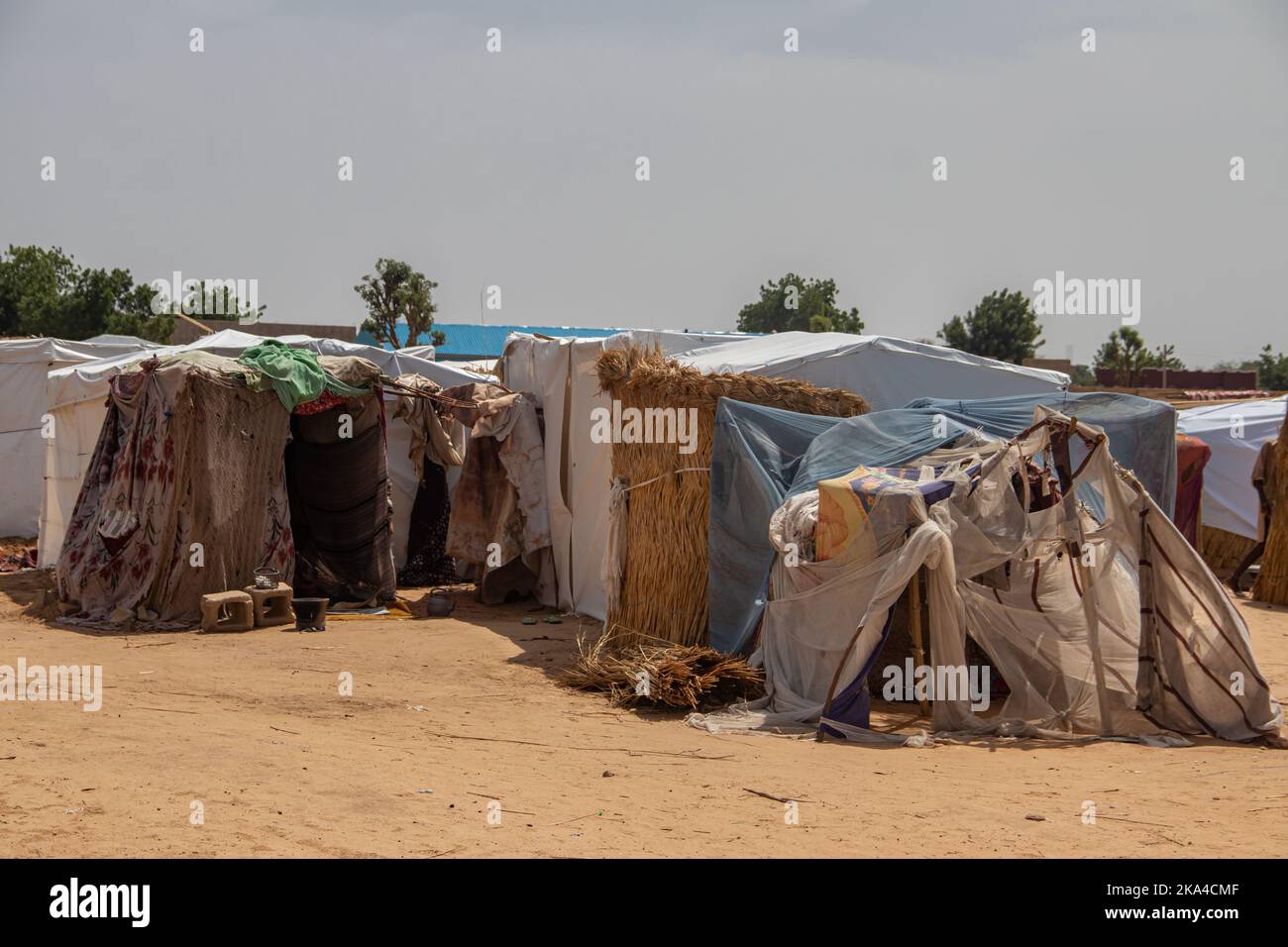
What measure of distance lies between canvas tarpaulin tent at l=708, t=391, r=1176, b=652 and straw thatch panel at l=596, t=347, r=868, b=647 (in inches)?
8.6

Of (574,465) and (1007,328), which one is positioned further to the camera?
(1007,328)

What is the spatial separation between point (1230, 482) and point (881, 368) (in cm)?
733

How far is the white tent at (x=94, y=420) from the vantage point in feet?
48.1

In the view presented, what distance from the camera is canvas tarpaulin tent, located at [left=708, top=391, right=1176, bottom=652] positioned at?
342 inches

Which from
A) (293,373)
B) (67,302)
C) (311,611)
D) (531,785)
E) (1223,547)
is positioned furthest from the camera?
(67,302)

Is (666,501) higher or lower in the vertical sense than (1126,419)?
lower

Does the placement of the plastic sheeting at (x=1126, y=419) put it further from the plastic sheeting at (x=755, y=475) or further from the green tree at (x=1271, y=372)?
the green tree at (x=1271, y=372)

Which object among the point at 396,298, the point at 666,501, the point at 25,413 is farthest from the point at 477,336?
the point at 666,501

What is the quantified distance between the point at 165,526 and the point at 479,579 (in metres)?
3.32

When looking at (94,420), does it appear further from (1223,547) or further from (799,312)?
(799,312)

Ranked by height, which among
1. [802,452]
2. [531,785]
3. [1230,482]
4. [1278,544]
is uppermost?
[802,452]

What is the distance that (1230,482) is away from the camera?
55.9 feet

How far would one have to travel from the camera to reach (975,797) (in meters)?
5.57
